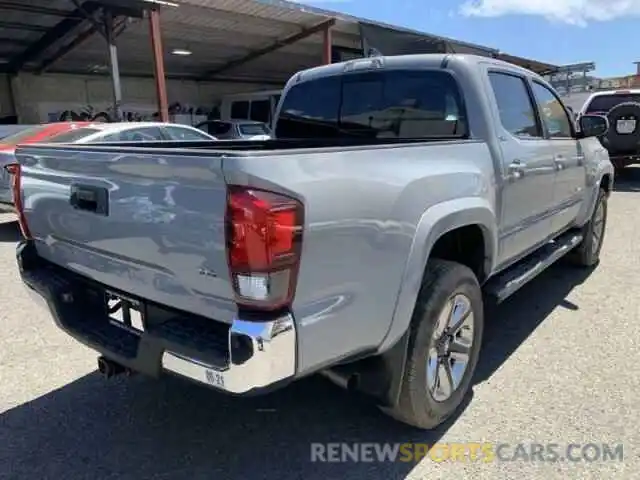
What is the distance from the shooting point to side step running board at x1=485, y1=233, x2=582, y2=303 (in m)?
3.51

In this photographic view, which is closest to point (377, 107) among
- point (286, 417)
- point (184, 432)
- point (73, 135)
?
point (286, 417)

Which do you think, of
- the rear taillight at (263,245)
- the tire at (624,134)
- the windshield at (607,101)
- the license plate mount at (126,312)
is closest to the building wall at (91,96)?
the windshield at (607,101)

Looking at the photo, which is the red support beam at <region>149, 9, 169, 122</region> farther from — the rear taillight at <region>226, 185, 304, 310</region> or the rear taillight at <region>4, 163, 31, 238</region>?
the rear taillight at <region>226, 185, 304, 310</region>

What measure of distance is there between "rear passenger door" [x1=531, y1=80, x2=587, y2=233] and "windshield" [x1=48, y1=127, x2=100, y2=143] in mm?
6590

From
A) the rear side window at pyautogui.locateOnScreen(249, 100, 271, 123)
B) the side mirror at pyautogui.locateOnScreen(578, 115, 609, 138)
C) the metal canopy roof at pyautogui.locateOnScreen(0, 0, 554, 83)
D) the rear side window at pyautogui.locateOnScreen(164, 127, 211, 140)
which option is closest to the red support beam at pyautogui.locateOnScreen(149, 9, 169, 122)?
the metal canopy roof at pyautogui.locateOnScreen(0, 0, 554, 83)

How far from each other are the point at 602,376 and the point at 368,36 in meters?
15.6

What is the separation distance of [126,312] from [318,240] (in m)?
1.11

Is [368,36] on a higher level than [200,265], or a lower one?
higher

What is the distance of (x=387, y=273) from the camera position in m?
2.31

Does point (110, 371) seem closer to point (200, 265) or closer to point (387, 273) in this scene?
point (200, 265)

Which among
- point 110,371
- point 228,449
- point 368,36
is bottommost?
point 228,449

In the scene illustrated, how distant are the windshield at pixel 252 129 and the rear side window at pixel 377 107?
11934mm

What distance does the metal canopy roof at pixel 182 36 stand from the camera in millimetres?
14117

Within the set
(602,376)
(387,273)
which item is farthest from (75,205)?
(602,376)
